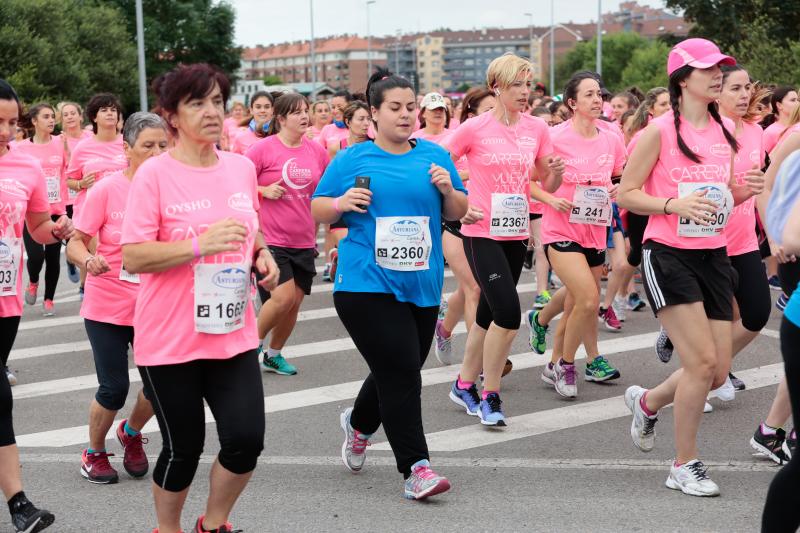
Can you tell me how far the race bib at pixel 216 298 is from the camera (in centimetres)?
396

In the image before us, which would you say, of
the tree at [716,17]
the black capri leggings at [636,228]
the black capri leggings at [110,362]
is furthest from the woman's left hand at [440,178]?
the tree at [716,17]

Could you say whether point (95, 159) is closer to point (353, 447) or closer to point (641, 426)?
point (353, 447)

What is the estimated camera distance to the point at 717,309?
5.16 metres

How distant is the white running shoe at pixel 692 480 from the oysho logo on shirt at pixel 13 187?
3408 millimetres

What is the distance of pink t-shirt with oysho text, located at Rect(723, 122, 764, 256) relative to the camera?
579 centimetres

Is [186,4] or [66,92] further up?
[186,4]

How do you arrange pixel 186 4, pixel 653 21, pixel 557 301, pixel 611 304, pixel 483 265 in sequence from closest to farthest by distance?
pixel 483 265 → pixel 557 301 → pixel 611 304 → pixel 186 4 → pixel 653 21

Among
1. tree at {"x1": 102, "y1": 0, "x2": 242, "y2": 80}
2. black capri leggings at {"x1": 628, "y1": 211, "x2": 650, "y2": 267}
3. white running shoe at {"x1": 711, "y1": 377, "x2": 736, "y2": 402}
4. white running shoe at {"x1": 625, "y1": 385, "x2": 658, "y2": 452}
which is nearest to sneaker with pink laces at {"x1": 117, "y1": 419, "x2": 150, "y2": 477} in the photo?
white running shoe at {"x1": 625, "y1": 385, "x2": 658, "y2": 452}

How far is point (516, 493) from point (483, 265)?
67.7 inches

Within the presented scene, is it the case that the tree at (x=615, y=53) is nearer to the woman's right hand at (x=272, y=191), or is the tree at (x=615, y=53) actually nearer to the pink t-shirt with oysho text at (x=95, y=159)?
the pink t-shirt with oysho text at (x=95, y=159)

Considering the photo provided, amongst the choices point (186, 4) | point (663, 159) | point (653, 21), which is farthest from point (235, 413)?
point (653, 21)

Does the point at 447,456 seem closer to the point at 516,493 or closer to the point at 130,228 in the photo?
the point at 516,493

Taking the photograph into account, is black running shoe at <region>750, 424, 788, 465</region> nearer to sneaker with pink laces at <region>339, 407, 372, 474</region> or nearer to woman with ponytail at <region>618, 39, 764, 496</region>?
woman with ponytail at <region>618, 39, 764, 496</region>

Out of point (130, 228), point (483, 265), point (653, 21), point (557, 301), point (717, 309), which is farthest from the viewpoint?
point (653, 21)
